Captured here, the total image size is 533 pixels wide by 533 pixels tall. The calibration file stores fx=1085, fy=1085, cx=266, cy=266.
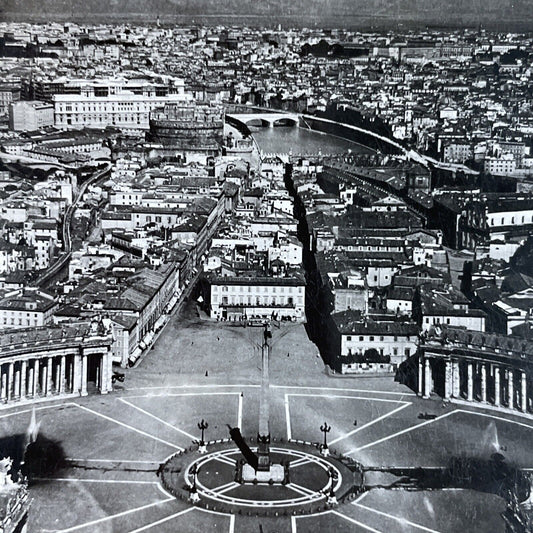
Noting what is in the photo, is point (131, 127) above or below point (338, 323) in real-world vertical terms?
above

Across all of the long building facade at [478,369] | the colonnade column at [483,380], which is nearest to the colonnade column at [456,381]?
the long building facade at [478,369]

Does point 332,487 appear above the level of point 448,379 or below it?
below

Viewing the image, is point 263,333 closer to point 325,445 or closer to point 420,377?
point 420,377

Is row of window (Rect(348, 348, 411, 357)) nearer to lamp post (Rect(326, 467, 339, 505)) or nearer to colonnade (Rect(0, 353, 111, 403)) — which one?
colonnade (Rect(0, 353, 111, 403))

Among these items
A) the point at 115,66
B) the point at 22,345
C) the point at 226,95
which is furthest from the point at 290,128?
the point at 22,345

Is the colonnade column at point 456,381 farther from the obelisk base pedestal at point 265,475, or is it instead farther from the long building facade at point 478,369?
the obelisk base pedestal at point 265,475

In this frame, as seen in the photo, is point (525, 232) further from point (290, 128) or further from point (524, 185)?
point (290, 128)

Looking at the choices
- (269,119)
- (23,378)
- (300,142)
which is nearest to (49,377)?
(23,378)
